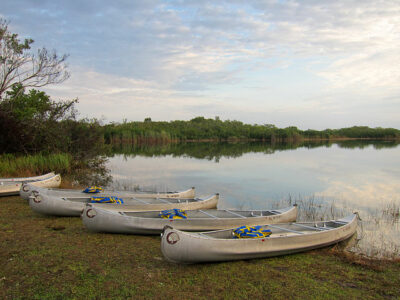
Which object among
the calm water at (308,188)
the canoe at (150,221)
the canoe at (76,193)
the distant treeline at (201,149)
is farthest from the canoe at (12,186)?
the distant treeline at (201,149)

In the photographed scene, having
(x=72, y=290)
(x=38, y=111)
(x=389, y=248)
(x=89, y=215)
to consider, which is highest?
(x=38, y=111)

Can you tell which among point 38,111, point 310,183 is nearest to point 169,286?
point 310,183

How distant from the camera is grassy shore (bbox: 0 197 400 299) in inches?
163

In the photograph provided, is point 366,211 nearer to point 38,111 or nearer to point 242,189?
point 242,189

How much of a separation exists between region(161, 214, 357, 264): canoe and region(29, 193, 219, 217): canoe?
9.57ft

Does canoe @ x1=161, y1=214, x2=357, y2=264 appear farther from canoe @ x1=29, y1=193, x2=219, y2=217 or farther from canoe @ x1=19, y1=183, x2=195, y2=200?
canoe @ x1=19, y1=183, x2=195, y2=200

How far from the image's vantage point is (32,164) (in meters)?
13.5

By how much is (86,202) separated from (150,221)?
2.70 metres

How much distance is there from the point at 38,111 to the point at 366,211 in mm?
15790

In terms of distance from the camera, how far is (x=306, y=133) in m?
76.3

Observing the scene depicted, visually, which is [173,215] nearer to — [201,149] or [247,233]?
[247,233]

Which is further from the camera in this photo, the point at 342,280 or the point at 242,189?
the point at 242,189

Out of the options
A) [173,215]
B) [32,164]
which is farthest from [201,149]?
[173,215]

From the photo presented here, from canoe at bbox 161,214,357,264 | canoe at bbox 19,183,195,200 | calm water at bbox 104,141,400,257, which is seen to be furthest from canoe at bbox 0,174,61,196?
canoe at bbox 161,214,357,264
